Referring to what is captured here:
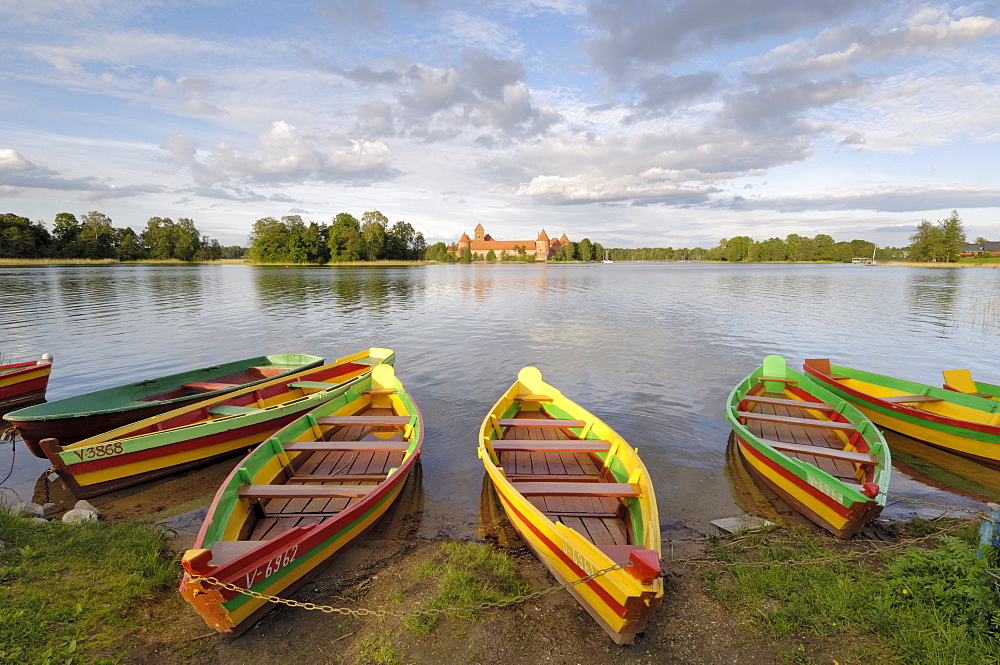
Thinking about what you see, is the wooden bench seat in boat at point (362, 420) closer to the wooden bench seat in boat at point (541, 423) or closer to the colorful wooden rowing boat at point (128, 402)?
the wooden bench seat in boat at point (541, 423)

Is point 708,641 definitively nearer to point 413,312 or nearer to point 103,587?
point 103,587

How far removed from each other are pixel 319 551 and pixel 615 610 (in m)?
3.45

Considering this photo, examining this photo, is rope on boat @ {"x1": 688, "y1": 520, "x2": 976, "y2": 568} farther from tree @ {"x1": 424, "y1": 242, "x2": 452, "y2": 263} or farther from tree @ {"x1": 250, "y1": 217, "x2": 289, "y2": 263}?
tree @ {"x1": 424, "y1": 242, "x2": 452, "y2": 263}

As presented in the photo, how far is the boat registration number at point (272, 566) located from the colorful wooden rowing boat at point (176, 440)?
15.8ft

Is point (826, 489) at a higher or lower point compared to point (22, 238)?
lower

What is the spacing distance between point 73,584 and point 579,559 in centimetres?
573

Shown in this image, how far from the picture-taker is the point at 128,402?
395 inches

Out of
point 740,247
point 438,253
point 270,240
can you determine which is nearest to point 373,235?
point 270,240

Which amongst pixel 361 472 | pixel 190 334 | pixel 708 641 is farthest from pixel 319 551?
pixel 190 334

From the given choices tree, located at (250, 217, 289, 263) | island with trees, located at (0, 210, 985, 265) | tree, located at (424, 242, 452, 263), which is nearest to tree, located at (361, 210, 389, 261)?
island with trees, located at (0, 210, 985, 265)

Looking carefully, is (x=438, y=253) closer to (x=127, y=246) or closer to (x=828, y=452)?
(x=127, y=246)

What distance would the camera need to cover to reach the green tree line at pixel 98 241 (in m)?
88.2

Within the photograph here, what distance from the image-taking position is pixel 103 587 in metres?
4.95

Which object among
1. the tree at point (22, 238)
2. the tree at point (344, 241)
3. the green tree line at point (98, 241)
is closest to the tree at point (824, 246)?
the tree at point (344, 241)
